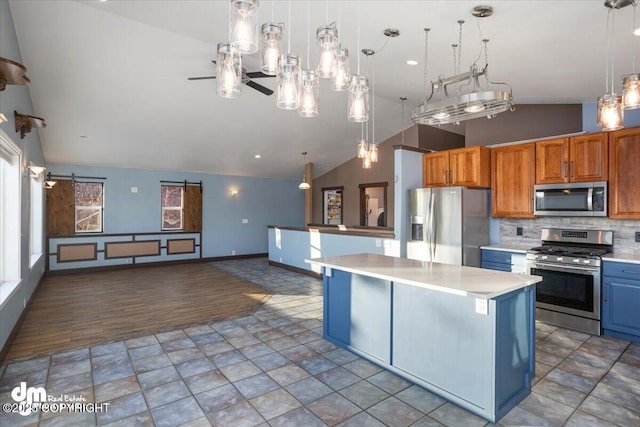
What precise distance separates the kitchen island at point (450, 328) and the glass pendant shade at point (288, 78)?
149 centimetres

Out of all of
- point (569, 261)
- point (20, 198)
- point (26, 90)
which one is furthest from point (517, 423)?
point (26, 90)

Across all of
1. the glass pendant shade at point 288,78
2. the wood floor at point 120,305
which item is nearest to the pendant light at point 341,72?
the glass pendant shade at point 288,78

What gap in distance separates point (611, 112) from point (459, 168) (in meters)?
2.88

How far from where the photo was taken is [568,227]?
4398 millimetres

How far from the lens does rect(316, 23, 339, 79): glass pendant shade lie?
1.82 m

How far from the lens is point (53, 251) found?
278 inches

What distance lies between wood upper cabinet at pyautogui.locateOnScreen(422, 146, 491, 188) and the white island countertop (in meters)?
2.25

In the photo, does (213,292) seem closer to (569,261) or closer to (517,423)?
(517,423)

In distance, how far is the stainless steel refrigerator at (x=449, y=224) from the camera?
15.0ft

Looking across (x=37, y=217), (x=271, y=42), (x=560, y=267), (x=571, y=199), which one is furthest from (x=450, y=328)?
(x=37, y=217)

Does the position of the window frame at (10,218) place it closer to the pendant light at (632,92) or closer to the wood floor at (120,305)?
the wood floor at (120,305)

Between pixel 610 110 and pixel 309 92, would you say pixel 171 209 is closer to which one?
pixel 309 92

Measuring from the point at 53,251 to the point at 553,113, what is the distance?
30.8 feet

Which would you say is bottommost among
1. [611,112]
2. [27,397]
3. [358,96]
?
[27,397]
